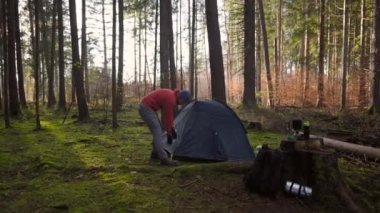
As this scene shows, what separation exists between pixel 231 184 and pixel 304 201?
112 cm

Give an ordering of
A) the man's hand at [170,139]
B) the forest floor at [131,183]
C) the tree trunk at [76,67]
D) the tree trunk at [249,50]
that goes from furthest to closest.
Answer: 1. the tree trunk at [249,50]
2. the tree trunk at [76,67]
3. the man's hand at [170,139]
4. the forest floor at [131,183]

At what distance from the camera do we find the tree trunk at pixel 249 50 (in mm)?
17630

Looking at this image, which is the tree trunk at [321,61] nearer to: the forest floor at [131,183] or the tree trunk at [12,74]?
the forest floor at [131,183]

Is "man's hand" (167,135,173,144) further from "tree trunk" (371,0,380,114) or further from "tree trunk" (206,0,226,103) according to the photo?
"tree trunk" (371,0,380,114)

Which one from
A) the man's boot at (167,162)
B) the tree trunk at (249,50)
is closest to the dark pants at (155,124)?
the man's boot at (167,162)

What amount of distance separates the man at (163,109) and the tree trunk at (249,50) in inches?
419

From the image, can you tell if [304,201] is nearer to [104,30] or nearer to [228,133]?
[228,133]

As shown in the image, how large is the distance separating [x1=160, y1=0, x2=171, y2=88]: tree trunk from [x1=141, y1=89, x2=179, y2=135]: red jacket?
6416 mm

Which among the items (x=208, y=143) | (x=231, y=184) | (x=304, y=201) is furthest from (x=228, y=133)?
(x=304, y=201)

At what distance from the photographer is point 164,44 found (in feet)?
48.0

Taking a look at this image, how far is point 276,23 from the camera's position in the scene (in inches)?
1296

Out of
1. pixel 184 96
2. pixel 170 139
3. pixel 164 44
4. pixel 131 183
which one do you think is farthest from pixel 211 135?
pixel 164 44

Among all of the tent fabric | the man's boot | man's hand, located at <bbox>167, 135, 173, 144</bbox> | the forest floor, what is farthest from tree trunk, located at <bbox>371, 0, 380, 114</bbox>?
the man's boot

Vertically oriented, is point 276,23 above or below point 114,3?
above
